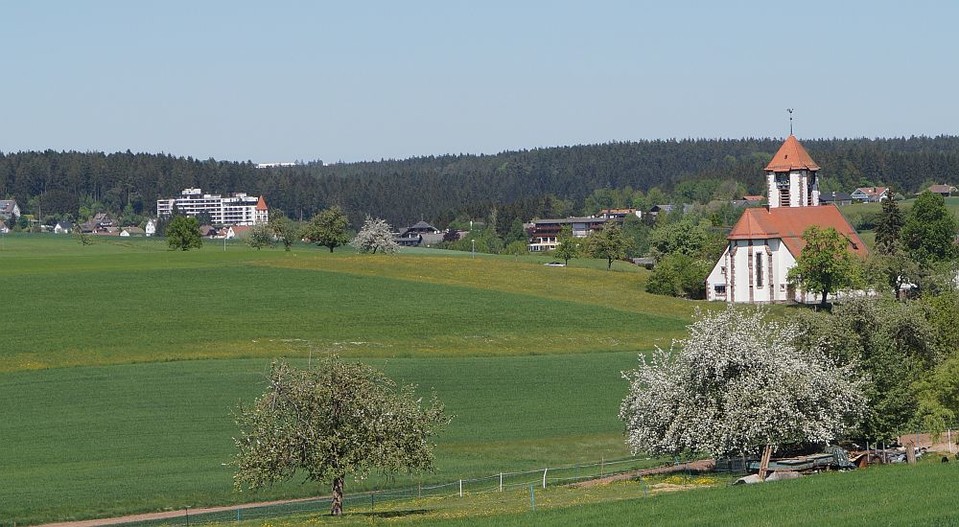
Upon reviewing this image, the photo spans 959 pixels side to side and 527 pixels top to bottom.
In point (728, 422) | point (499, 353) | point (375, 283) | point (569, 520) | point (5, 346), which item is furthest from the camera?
point (375, 283)

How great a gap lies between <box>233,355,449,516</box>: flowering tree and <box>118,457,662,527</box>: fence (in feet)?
6.15

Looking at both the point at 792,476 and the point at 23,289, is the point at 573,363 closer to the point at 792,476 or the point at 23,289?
the point at 792,476

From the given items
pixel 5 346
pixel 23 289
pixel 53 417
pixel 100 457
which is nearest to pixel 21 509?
pixel 100 457

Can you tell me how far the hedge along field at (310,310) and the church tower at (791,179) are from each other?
16926mm

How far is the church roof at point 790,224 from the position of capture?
12425cm

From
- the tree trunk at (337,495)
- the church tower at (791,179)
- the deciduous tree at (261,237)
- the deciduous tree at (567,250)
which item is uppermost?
the church tower at (791,179)

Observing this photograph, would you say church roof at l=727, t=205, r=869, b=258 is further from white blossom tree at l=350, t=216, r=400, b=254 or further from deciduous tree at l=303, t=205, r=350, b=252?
deciduous tree at l=303, t=205, r=350, b=252

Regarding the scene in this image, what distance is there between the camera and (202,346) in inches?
3140

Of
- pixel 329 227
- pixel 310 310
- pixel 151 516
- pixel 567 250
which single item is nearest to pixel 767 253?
pixel 567 250

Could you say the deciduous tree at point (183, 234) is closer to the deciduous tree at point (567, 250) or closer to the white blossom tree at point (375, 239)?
the white blossom tree at point (375, 239)

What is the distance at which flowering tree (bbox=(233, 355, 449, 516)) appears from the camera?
4134 centimetres

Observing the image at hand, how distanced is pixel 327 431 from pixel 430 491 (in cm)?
714

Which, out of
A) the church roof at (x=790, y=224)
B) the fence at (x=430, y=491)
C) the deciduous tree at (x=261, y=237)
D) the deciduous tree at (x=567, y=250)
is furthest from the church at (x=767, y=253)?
the deciduous tree at (x=261, y=237)

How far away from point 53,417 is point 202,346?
1977 cm
